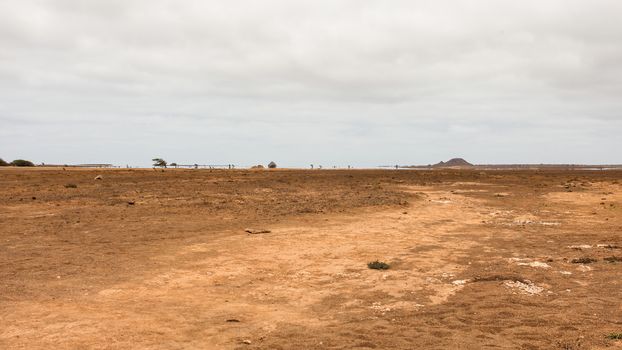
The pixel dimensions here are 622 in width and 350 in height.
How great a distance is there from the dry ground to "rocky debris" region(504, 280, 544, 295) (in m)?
0.04

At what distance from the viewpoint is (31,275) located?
37.0 ft

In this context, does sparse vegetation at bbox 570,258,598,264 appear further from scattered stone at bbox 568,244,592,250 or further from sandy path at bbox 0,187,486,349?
sandy path at bbox 0,187,486,349

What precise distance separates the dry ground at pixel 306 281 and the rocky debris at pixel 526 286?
0.04 metres

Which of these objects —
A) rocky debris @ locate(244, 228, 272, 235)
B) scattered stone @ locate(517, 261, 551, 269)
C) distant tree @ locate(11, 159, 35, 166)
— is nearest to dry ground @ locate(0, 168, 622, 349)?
scattered stone @ locate(517, 261, 551, 269)

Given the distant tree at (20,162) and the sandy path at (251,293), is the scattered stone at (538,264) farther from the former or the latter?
the distant tree at (20,162)

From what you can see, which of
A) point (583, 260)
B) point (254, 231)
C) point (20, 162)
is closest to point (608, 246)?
point (583, 260)

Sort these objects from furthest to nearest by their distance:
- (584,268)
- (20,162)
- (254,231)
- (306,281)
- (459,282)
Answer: (20,162), (254,231), (584,268), (306,281), (459,282)

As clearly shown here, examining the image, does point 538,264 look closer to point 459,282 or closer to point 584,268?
point 584,268

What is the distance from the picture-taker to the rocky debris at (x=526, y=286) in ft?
32.4

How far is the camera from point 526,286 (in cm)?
1023

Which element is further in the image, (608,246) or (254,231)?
(254,231)

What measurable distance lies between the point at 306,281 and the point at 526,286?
5048 mm

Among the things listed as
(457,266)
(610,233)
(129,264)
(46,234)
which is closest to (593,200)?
(610,233)

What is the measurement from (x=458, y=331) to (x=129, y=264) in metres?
8.95
